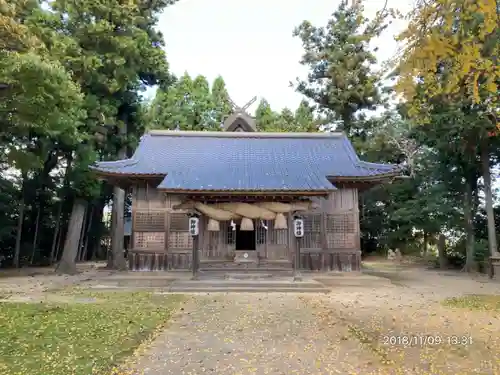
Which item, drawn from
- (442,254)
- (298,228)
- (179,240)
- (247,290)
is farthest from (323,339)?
(442,254)

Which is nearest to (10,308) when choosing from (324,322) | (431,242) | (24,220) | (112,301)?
(112,301)

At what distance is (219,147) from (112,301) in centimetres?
902

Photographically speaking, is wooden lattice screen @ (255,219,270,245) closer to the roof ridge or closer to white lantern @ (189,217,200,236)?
white lantern @ (189,217,200,236)

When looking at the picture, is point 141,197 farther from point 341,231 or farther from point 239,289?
point 341,231

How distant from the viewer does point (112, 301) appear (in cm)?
979

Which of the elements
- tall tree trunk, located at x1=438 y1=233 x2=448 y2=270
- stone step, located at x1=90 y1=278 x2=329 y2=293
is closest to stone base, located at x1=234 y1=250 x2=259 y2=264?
stone step, located at x1=90 y1=278 x2=329 y2=293

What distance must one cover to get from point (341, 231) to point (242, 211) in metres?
4.17

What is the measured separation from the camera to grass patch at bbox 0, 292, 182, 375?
4727mm

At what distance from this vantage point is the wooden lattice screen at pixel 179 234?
14.6m

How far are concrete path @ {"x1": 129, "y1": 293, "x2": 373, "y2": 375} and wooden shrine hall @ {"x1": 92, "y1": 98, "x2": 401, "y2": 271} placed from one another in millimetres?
5076

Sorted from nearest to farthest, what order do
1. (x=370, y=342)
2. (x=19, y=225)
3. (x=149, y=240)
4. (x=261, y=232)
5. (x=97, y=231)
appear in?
(x=370, y=342) → (x=149, y=240) → (x=261, y=232) → (x=19, y=225) → (x=97, y=231)

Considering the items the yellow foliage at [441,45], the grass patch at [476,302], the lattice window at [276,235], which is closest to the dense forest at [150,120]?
the yellow foliage at [441,45]
